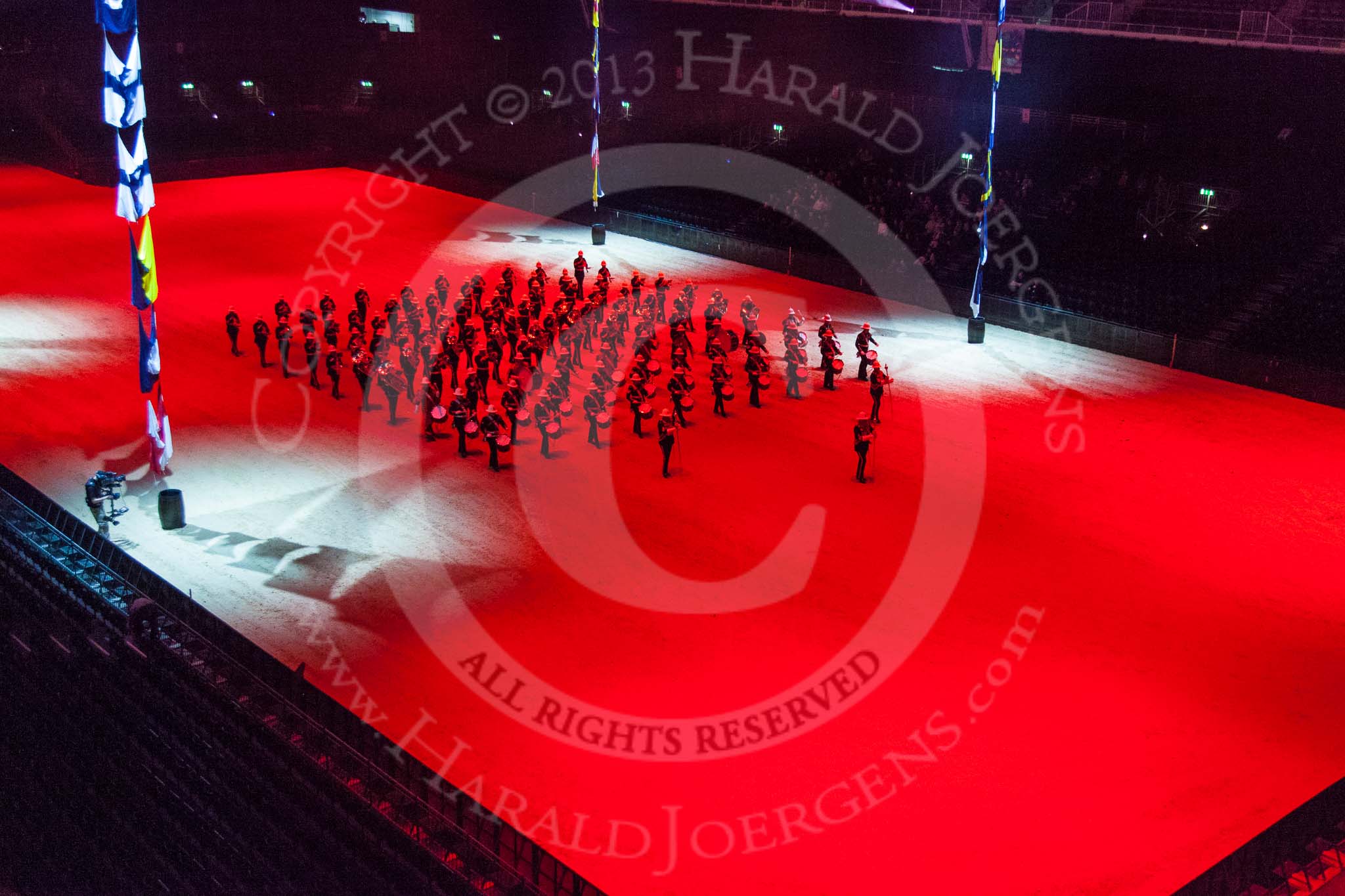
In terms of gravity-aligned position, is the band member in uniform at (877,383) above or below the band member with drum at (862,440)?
above

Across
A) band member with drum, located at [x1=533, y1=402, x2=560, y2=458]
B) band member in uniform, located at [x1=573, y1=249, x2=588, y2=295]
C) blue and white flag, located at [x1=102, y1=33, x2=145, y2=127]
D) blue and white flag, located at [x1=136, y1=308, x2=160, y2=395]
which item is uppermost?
blue and white flag, located at [x1=102, y1=33, x2=145, y2=127]

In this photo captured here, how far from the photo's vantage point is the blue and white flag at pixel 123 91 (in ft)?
61.2

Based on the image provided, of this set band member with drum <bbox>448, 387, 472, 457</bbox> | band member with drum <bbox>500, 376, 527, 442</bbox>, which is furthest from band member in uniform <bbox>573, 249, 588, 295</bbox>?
band member with drum <bbox>448, 387, 472, 457</bbox>

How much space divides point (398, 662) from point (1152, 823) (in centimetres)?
866

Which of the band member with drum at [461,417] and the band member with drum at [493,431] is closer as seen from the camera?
the band member with drum at [493,431]

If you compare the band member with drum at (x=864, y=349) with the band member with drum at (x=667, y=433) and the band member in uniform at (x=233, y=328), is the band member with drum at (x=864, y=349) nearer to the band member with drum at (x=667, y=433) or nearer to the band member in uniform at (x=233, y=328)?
the band member with drum at (x=667, y=433)

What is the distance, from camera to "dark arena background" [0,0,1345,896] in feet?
41.1

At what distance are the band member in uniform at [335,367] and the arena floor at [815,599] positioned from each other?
0.47m

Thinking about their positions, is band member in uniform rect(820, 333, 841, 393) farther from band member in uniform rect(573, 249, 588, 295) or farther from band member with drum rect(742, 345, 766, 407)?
band member in uniform rect(573, 249, 588, 295)

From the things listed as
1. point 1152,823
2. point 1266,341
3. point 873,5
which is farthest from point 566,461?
point 873,5

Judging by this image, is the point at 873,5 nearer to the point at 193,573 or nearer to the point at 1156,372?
the point at 1156,372

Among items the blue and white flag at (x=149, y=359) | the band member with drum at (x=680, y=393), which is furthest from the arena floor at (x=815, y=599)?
the blue and white flag at (x=149, y=359)

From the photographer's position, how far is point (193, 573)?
17.7 meters

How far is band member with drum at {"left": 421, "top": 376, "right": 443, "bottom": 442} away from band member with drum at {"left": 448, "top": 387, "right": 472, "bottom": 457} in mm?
567
